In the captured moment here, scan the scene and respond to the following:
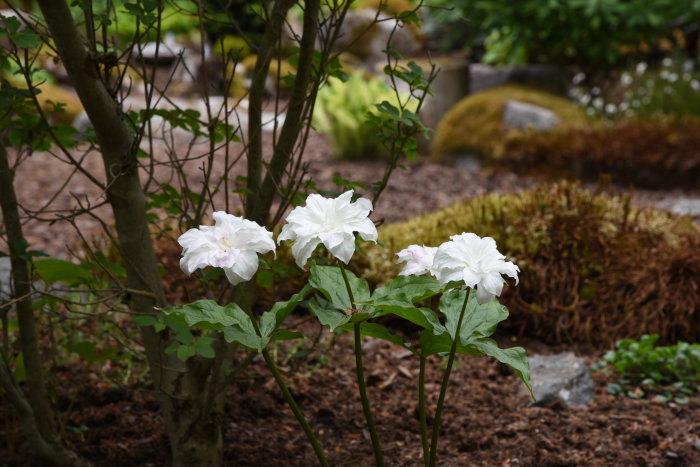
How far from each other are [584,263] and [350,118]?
12.6 feet

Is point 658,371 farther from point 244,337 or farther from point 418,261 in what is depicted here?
point 244,337

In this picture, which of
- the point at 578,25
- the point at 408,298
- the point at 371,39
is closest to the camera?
the point at 408,298

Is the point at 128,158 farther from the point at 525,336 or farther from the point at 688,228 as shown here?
the point at 688,228

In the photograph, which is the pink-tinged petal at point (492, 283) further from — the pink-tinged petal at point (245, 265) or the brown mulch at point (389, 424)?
the brown mulch at point (389, 424)

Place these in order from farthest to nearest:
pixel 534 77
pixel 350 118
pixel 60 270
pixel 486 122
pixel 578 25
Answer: pixel 534 77
pixel 578 25
pixel 486 122
pixel 350 118
pixel 60 270

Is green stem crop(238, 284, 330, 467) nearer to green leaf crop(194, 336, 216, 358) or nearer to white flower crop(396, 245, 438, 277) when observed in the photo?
green leaf crop(194, 336, 216, 358)

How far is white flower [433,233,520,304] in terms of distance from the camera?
131 cm

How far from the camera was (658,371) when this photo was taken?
9.53 feet

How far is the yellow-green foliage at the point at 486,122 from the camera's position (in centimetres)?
720

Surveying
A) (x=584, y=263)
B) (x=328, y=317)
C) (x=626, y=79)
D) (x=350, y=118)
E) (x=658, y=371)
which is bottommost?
(x=658, y=371)

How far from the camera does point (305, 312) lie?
3527mm

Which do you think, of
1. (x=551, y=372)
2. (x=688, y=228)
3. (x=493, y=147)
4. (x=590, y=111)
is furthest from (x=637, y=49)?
(x=551, y=372)

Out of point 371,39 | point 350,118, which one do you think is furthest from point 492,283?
point 371,39

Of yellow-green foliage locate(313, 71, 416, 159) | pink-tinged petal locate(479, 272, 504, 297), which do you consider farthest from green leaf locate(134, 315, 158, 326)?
yellow-green foliage locate(313, 71, 416, 159)
